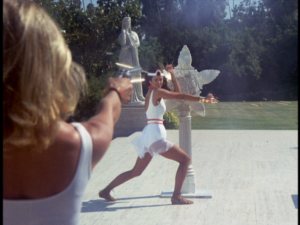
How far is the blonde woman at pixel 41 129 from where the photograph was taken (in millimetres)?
1172

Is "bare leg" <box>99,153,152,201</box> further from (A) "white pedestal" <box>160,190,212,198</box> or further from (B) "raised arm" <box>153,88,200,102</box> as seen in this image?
(B) "raised arm" <box>153,88,200,102</box>

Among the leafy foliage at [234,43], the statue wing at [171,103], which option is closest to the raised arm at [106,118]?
the statue wing at [171,103]

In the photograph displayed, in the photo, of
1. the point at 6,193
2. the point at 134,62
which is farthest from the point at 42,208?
the point at 134,62

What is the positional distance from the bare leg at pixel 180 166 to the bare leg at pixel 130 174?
300 mm

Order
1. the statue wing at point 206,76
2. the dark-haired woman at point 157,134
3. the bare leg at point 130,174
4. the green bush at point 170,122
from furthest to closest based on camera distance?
the green bush at point 170,122, the statue wing at point 206,76, the bare leg at point 130,174, the dark-haired woman at point 157,134

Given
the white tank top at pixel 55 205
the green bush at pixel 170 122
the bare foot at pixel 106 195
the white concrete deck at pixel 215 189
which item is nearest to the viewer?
the white tank top at pixel 55 205

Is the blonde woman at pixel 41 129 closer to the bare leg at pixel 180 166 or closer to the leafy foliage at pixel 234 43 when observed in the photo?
the bare leg at pixel 180 166

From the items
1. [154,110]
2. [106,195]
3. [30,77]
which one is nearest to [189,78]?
[154,110]

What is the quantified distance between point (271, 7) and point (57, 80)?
165 ft

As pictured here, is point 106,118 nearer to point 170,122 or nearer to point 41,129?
point 41,129

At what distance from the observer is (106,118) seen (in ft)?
4.76

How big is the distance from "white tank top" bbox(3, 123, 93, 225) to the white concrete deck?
386 centimetres

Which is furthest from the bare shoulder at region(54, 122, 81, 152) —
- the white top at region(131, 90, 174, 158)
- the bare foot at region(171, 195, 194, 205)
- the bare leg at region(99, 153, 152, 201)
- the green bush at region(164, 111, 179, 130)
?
the green bush at region(164, 111, 179, 130)

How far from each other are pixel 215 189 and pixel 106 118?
17.8 ft
